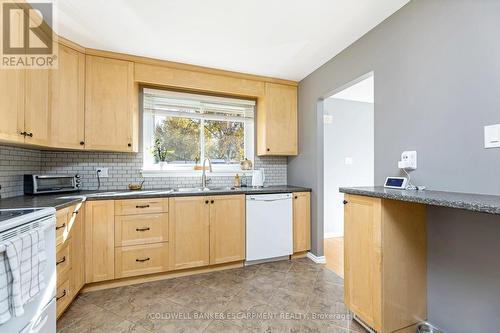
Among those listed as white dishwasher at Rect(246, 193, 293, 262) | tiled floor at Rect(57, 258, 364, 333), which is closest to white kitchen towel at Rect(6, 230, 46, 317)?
tiled floor at Rect(57, 258, 364, 333)

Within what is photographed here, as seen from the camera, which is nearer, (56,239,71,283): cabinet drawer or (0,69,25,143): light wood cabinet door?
(0,69,25,143): light wood cabinet door

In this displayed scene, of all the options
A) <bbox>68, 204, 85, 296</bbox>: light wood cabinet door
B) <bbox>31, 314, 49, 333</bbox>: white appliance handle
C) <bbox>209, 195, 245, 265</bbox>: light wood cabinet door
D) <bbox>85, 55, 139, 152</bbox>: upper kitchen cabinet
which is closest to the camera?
<bbox>31, 314, 49, 333</bbox>: white appliance handle

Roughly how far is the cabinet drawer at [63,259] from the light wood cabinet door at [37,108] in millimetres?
871

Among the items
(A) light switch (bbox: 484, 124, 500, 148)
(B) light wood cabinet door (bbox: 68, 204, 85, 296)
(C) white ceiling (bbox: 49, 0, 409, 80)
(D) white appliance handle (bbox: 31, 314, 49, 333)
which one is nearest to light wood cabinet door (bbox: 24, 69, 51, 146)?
(C) white ceiling (bbox: 49, 0, 409, 80)

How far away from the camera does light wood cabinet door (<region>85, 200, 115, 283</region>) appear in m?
2.11

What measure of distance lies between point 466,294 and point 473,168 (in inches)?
31.7

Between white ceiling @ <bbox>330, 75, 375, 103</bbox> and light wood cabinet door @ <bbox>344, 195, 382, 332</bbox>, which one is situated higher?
white ceiling @ <bbox>330, 75, 375, 103</bbox>

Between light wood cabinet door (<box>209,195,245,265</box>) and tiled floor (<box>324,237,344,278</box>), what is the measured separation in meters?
1.12

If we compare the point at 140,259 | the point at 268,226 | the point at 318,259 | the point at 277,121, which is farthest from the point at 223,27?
the point at 318,259

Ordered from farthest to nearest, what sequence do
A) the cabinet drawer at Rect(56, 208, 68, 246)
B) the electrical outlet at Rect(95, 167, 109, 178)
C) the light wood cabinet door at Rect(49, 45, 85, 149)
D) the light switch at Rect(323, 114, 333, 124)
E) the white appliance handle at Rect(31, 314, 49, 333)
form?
the light switch at Rect(323, 114, 333, 124) < the electrical outlet at Rect(95, 167, 109, 178) < the light wood cabinet door at Rect(49, 45, 85, 149) < the cabinet drawer at Rect(56, 208, 68, 246) < the white appliance handle at Rect(31, 314, 49, 333)

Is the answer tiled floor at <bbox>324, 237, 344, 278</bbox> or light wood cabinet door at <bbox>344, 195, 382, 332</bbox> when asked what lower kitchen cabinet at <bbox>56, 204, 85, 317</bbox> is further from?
tiled floor at <bbox>324, 237, 344, 278</bbox>

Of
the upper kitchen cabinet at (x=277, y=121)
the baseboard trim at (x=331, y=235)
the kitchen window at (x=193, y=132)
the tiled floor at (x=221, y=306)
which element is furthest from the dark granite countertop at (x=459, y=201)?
the baseboard trim at (x=331, y=235)
